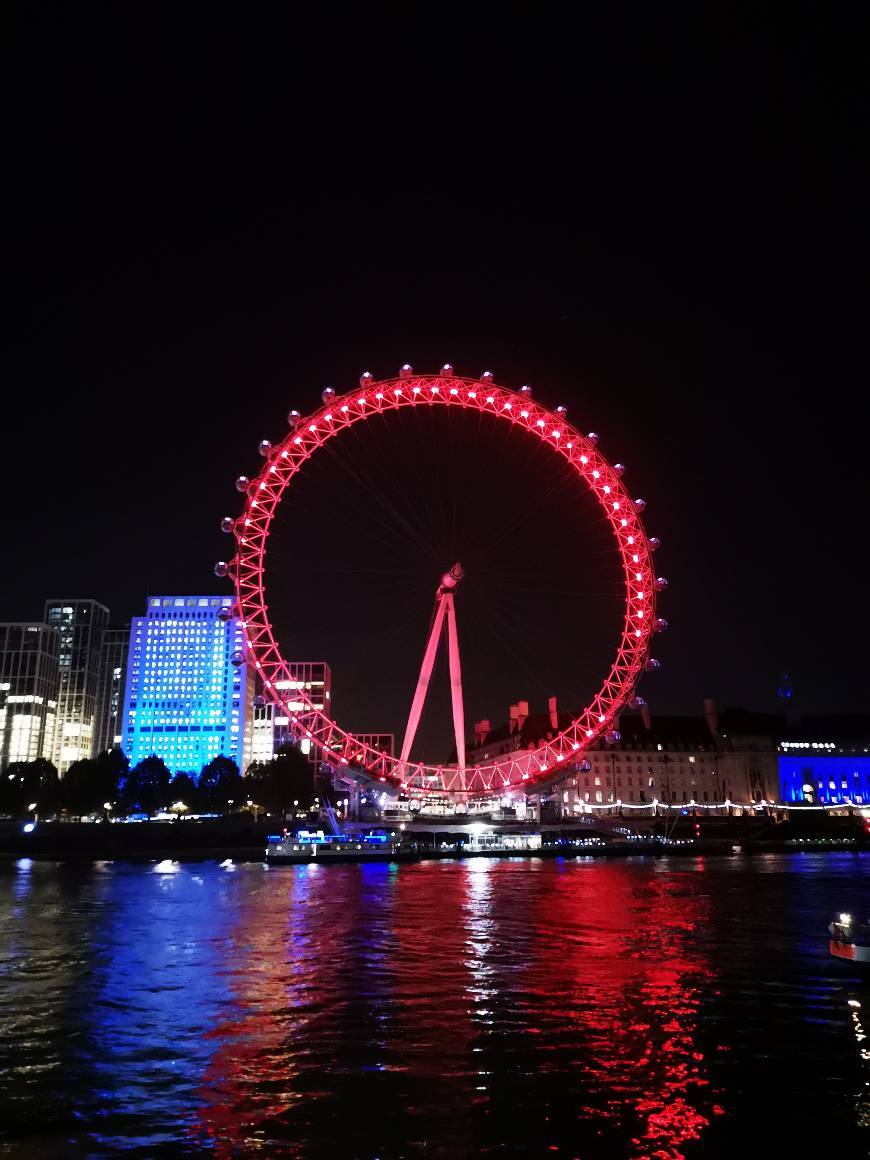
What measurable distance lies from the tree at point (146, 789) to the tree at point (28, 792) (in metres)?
8.36

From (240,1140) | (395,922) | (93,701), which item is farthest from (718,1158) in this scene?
(93,701)

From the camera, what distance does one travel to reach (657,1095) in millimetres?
13625

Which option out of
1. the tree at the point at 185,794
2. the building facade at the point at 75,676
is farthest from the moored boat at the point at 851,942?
the building facade at the point at 75,676

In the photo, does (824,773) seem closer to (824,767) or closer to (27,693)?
(824,767)

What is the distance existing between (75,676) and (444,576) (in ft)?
484

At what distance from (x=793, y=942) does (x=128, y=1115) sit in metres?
22.8

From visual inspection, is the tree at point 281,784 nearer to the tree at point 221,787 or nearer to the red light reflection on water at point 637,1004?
the tree at point 221,787

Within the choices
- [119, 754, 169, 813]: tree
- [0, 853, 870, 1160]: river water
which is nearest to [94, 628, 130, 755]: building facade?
[119, 754, 169, 813]: tree

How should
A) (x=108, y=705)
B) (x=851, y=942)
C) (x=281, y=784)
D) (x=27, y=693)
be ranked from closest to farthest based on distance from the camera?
(x=851, y=942) → (x=281, y=784) → (x=27, y=693) → (x=108, y=705)

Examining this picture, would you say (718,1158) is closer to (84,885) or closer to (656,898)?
(656,898)

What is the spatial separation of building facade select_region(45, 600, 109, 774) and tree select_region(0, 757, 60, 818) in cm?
6369

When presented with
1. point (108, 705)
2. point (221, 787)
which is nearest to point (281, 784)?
point (221, 787)

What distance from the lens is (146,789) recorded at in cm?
11644

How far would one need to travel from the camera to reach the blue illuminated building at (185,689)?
171 metres
